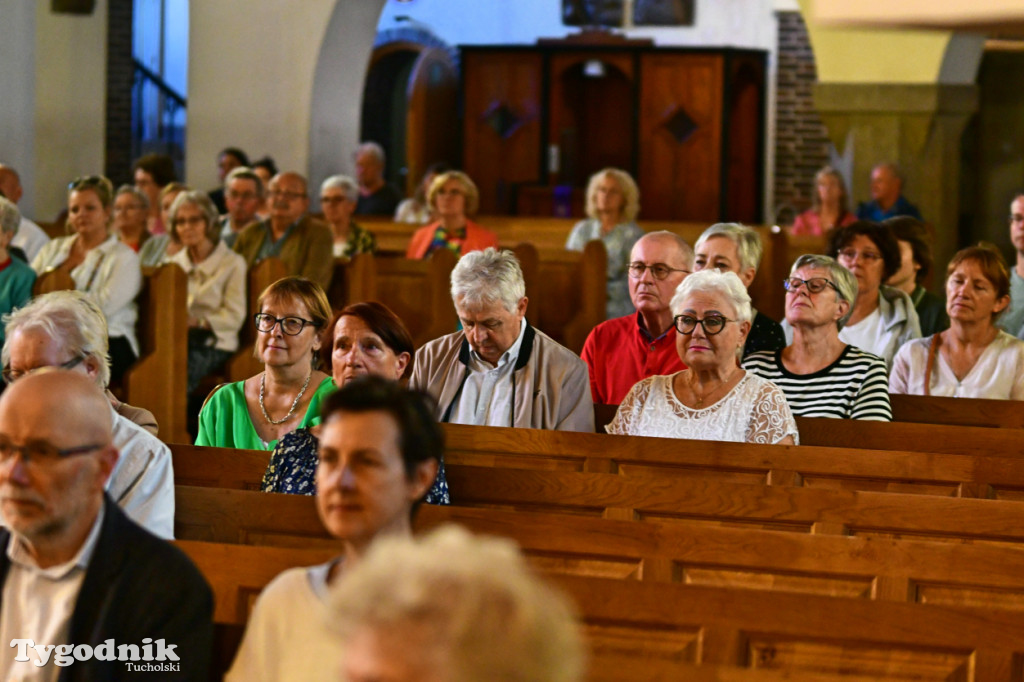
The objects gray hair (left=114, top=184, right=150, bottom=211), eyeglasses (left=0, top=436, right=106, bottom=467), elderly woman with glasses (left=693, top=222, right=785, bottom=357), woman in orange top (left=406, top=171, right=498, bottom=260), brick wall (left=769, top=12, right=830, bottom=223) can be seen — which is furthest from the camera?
brick wall (left=769, top=12, right=830, bottom=223)

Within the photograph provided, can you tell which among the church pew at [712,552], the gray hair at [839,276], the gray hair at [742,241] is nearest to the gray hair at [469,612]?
the church pew at [712,552]

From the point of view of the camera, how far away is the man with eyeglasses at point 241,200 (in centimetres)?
807

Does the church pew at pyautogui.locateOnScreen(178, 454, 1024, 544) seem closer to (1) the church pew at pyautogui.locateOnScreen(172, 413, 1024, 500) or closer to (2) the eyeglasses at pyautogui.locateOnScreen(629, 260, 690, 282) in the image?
(1) the church pew at pyautogui.locateOnScreen(172, 413, 1024, 500)

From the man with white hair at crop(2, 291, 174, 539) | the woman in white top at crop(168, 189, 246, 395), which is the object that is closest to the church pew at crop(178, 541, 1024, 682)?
the man with white hair at crop(2, 291, 174, 539)

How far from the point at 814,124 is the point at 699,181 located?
→ 52.6 inches

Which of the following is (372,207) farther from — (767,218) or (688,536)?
(688,536)

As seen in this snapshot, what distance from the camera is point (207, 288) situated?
6746 millimetres

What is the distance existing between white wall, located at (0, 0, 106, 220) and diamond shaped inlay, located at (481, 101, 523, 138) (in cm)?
457

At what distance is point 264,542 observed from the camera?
2973 millimetres

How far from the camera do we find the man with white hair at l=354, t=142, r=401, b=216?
10.3 metres

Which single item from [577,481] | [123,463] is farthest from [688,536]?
[123,463]

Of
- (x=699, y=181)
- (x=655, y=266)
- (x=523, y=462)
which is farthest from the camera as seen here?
(x=699, y=181)

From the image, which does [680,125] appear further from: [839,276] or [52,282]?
[839,276]

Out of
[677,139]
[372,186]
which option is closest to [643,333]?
[372,186]
